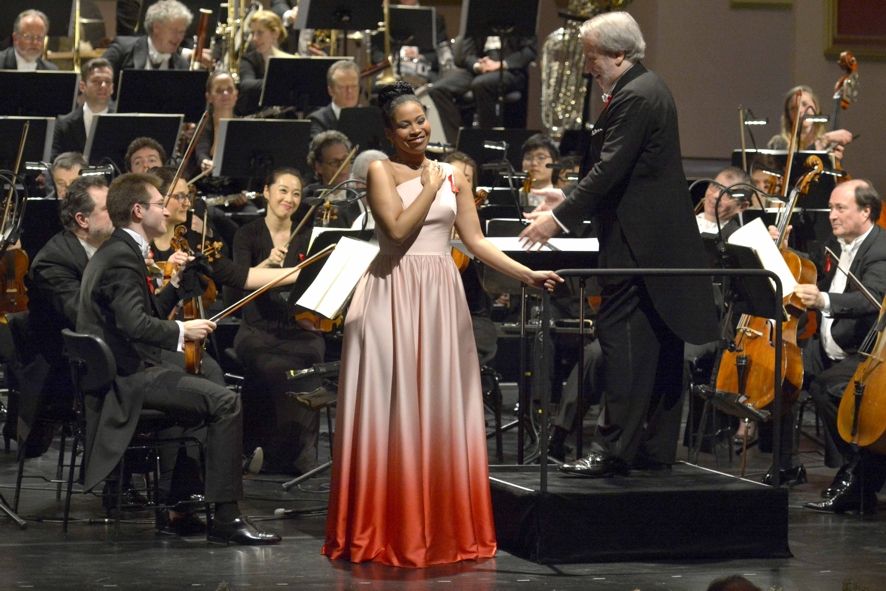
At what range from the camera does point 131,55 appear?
29.8 ft

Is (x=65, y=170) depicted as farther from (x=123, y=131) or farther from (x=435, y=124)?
(x=435, y=124)

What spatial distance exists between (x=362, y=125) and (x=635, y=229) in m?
3.98

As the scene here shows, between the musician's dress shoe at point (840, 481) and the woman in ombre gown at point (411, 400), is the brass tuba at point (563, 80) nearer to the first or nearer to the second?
the musician's dress shoe at point (840, 481)

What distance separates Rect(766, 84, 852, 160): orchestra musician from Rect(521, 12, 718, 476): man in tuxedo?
11.1 ft

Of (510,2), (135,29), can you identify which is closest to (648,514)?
(510,2)

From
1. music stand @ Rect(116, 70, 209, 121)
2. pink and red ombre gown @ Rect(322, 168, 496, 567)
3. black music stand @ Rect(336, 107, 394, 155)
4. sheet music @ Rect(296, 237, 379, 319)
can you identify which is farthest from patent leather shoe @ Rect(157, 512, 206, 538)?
black music stand @ Rect(336, 107, 394, 155)

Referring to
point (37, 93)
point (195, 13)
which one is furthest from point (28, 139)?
point (195, 13)

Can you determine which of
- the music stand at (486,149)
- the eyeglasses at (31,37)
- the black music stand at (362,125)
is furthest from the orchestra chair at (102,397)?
the eyeglasses at (31,37)

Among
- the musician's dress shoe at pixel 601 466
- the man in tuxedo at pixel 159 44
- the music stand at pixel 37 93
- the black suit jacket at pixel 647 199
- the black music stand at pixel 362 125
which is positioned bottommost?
the musician's dress shoe at pixel 601 466

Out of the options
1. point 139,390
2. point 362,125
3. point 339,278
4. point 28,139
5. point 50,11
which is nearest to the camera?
point 339,278

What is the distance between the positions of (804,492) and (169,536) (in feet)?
8.26

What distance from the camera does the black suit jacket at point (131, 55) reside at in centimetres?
897

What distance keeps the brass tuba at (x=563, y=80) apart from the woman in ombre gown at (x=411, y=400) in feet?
19.3

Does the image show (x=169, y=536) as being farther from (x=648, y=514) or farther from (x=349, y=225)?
(x=349, y=225)
